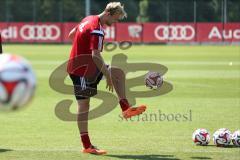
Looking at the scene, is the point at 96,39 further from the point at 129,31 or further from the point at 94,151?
the point at 129,31

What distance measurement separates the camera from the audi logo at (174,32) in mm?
50875

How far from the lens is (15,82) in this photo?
5.16 m

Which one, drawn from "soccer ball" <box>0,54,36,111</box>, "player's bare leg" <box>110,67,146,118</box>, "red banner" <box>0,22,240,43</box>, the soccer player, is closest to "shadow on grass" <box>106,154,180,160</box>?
the soccer player

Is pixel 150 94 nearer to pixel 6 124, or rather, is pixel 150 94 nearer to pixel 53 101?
pixel 53 101

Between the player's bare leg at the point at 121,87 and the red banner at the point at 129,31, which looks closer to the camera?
the player's bare leg at the point at 121,87

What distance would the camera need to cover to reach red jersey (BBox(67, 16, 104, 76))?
942cm

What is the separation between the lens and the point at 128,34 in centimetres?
5194

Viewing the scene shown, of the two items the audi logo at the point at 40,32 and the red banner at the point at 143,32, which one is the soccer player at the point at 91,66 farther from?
the audi logo at the point at 40,32

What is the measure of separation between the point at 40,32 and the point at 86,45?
4386cm

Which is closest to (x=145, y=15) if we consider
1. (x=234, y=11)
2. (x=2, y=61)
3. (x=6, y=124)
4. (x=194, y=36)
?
(x=234, y=11)

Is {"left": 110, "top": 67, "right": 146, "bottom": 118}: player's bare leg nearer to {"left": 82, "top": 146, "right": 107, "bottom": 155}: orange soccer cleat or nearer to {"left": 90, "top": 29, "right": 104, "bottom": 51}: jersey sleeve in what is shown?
{"left": 90, "top": 29, "right": 104, "bottom": 51}: jersey sleeve

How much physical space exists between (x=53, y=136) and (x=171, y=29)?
133 feet

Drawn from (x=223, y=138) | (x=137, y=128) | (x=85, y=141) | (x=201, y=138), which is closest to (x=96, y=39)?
(x=85, y=141)

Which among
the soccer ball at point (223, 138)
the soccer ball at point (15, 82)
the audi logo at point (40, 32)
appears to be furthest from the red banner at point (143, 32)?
the soccer ball at point (15, 82)
